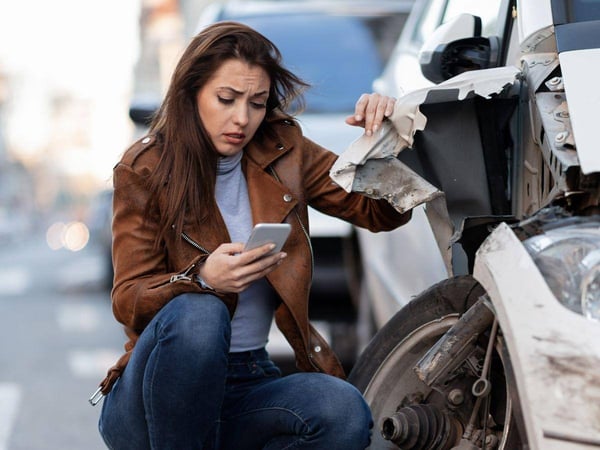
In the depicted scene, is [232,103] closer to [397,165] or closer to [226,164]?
[226,164]

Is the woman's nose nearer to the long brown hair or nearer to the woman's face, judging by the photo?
the woman's face

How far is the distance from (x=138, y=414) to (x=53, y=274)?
15.8 meters

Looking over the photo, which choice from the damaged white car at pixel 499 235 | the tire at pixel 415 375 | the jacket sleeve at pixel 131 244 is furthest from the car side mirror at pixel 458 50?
the jacket sleeve at pixel 131 244

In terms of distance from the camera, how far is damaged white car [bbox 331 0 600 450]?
1966mm

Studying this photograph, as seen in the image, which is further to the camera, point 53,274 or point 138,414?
point 53,274

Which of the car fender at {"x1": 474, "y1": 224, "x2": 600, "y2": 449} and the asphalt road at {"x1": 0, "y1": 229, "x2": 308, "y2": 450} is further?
the asphalt road at {"x1": 0, "y1": 229, "x2": 308, "y2": 450}

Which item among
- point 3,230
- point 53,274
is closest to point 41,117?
point 3,230

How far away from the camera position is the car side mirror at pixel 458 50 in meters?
3.27

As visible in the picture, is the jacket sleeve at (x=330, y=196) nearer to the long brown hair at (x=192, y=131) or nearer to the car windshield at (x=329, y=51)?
the long brown hair at (x=192, y=131)

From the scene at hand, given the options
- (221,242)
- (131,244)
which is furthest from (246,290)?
(131,244)

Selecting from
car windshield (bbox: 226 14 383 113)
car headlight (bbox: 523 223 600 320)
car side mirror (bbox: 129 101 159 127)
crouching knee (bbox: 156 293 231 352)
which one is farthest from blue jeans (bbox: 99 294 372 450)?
car windshield (bbox: 226 14 383 113)

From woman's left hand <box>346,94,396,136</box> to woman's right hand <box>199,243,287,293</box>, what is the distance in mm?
426

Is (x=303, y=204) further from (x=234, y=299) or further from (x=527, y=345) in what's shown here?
(x=527, y=345)

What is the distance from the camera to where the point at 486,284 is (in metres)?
2.18
